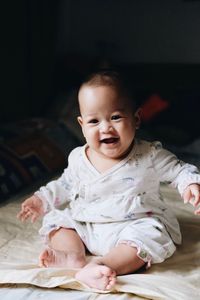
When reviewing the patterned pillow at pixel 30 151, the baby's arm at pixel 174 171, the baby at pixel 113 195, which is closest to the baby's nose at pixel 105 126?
the baby at pixel 113 195

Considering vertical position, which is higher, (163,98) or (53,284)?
(163,98)

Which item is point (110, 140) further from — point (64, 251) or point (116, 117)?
point (64, 251)

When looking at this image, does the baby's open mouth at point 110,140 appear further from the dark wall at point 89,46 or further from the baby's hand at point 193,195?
the dark wall at point 89,46

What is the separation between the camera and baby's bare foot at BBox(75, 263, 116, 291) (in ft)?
2.88

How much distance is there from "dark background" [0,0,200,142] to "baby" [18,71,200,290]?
1.17 meters

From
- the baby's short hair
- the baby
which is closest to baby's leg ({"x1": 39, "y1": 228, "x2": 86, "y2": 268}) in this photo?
the baby

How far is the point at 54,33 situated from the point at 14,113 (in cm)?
54

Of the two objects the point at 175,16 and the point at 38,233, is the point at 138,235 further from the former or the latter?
the point at 175,16

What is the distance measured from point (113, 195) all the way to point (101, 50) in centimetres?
173

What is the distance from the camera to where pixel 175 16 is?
2.50 metres

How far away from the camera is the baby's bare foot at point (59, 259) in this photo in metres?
0.96

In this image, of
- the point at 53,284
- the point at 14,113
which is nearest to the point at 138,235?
the point at 53,284

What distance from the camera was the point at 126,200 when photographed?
1060 millimetres

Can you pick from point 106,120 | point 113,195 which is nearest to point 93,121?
point 106,120
